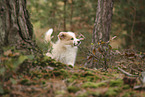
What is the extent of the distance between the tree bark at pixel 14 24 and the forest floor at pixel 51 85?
36 centimetres

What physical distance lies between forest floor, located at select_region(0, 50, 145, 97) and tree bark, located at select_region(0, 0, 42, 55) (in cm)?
36

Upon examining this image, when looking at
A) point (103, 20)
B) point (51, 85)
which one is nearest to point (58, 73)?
point (51, 85)

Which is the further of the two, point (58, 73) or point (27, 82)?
point (58, 73)

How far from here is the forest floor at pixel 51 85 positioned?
169 cm

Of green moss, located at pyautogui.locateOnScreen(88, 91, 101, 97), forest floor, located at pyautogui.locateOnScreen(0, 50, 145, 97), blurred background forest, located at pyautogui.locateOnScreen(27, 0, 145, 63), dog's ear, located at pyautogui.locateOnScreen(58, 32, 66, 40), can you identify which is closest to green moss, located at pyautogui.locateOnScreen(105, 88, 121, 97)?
forest floor, located at pyautogui.locateOnScreen(0, 50, 145, 97)

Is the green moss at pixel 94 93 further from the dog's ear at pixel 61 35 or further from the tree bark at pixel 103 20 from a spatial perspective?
the tree bark at pixel 103 20

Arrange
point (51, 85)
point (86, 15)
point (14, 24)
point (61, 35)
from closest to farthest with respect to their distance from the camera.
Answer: point (51, 85) < point (14, 24) < point (61, 35) < point (86, 15)

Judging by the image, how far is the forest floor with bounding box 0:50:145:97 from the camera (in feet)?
5.54

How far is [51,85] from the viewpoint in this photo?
186cm

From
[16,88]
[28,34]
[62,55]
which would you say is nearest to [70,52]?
[62,55]

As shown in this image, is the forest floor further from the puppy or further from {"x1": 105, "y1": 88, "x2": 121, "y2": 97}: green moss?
the puppy

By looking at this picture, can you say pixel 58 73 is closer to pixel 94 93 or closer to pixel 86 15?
pixel 94 93

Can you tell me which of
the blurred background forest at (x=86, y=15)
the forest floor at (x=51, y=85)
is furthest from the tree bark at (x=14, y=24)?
the blurred background forest at (x=86, y=15)

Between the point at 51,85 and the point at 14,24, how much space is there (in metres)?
1.10
